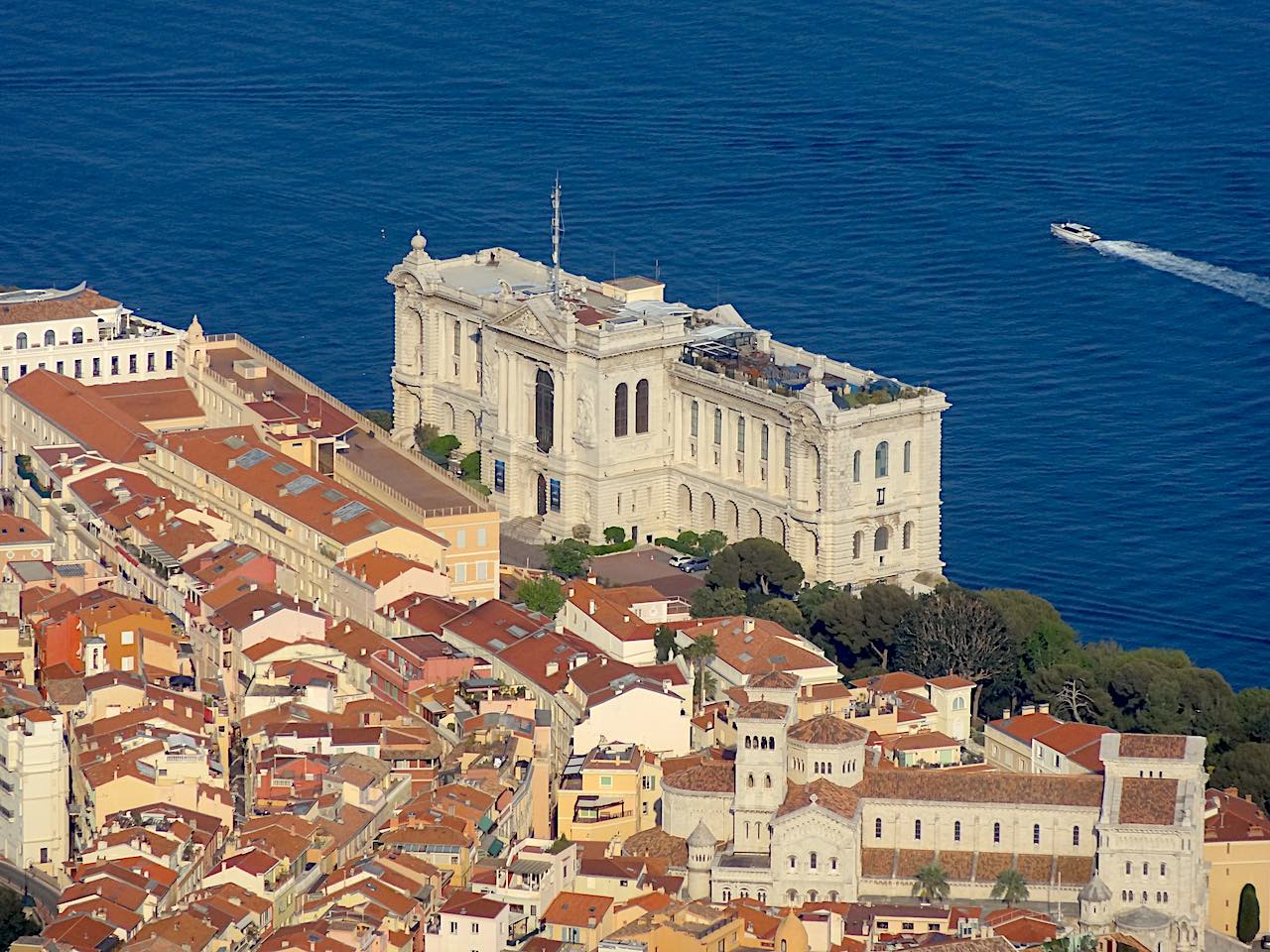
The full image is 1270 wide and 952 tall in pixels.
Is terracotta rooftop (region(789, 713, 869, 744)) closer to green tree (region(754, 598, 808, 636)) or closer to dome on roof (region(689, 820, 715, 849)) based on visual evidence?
dome on roof (region(689, 820, 715, 849))

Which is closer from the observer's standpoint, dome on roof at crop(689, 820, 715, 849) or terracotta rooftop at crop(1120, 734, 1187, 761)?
dome on roof at crop(689, 820, 715, 849)

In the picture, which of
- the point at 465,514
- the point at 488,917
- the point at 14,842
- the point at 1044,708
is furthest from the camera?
the point at 465,514

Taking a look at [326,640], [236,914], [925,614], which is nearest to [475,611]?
[326,640]

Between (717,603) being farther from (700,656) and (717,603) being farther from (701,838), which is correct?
(701,838)

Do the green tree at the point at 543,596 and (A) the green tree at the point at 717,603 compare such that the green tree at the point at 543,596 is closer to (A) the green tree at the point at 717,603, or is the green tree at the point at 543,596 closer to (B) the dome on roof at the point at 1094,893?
(A) the green tree at the point at 717,603

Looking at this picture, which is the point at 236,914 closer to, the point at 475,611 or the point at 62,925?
the point at 62,925

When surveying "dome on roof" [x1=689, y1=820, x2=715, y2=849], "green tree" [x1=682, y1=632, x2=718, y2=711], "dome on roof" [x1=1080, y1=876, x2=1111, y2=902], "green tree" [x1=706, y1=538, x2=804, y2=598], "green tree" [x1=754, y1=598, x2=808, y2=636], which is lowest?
"dome on roof" [x1=1080, y1=876, x2=1111, y2=902]

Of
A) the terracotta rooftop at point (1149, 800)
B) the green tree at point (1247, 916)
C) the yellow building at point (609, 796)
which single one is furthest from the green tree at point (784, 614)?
the green tree at point (1247, 916)

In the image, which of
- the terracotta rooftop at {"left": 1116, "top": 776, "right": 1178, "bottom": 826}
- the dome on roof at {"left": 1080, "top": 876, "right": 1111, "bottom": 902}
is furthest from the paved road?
the terracotta rooftop at {"left": 1116, "top": 776, "right": 1178, "bottom": 826}
